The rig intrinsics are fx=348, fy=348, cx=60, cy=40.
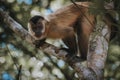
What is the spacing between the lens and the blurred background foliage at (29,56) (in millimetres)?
7008

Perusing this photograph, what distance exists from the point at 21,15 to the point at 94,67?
3745 mm

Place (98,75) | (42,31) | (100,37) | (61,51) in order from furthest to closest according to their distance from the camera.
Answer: (42,31), (61,51), (100,37), (98,75)

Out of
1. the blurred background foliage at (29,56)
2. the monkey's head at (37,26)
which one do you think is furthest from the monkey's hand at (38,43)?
the blurred background foliage at (29,56)

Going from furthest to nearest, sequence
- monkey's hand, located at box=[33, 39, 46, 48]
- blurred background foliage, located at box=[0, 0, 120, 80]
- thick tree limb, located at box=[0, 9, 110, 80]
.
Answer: blurred background foliage, located at box=[0, 0, 120, 80] < monkey's hand, located at box=[33, 39, 46, 48] < thick tree limb, located at box=[0, 9, 110, 80]

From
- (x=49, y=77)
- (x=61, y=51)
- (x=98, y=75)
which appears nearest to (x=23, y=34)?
(x=61, y=51)

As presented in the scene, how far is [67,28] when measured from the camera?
5980mm

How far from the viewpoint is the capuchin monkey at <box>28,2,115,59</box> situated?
5.77 meters

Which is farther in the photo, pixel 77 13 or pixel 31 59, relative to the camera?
pixel 31 59

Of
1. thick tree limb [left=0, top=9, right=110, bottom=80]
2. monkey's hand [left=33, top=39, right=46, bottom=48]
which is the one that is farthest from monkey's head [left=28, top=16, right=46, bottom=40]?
thick tree limb [left=0, top=9, right=110, bottom=80]

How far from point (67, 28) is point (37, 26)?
1.69 feet

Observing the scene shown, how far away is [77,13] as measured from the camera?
6.02 m

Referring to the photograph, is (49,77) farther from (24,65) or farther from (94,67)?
(94,67)

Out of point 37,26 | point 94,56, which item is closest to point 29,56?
point 37,26

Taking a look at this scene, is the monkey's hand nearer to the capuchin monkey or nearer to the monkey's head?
the capuchin monkey
